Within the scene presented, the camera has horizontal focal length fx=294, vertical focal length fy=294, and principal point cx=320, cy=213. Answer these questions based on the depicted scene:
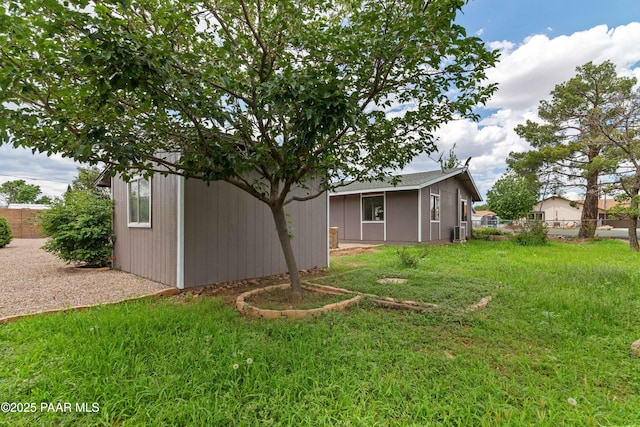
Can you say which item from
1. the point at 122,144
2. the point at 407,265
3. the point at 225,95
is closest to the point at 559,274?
the point at 407,265

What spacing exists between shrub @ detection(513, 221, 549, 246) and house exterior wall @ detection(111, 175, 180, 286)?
12455 millimetres

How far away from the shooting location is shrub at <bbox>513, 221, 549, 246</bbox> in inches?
452

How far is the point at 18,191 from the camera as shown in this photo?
41688 millimetres

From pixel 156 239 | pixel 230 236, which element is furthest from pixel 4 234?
pixel 230 236

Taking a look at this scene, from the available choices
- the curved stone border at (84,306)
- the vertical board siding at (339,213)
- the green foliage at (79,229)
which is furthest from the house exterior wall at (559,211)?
the green foliage at (79,229)

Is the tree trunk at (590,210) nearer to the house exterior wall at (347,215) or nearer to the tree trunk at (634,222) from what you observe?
the tree trunk at (634,222)

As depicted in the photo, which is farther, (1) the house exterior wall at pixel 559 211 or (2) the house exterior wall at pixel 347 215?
(1) the house exterior wall at pixel 559 211

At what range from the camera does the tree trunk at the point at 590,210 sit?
13.8 meters

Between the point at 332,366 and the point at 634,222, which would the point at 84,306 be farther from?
the point at 634,222

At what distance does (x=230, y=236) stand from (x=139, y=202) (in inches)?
92.8

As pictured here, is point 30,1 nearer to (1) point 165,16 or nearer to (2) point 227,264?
(1) point 165,16

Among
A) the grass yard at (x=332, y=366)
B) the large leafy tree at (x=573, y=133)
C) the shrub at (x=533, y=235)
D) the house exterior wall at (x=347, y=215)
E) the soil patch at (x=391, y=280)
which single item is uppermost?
the large leafy tree at (x=573, y=133)

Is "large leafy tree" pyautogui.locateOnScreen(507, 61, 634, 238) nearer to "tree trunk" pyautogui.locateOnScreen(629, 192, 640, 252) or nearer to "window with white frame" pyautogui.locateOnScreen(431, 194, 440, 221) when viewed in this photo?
"tree trunk" pyautogui.locateOnScreen(629, 192, 640, 252)

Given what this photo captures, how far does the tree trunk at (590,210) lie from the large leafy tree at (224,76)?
48.9 ft
